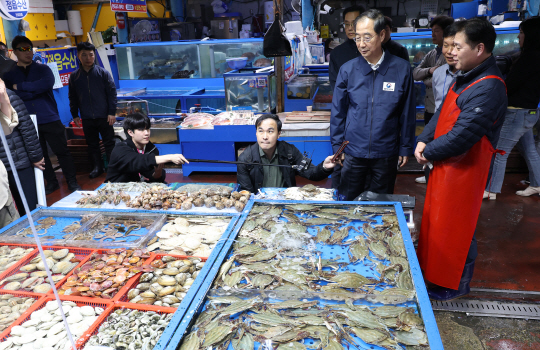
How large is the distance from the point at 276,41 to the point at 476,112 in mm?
2188

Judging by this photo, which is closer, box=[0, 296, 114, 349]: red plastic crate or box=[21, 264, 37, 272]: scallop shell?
box=[0, 296, 114, 349]: red plastic crate

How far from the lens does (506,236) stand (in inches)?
144

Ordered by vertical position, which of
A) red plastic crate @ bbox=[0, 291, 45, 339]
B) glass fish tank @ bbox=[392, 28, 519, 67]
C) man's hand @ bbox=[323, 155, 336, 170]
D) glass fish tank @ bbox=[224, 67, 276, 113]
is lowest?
red plastic crate @ bbox=[0, 291, 45, 339]

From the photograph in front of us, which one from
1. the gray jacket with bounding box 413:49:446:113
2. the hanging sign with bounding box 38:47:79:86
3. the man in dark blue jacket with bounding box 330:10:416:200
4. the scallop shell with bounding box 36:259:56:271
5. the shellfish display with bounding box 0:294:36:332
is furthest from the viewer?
the hanging sign with bounding box 38:47:79:86

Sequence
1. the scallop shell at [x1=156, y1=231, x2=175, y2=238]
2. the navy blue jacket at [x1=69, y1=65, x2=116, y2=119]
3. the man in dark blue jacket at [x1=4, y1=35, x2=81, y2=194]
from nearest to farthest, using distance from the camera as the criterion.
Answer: the scallop shell at [x1=156, y1=231, x2=175, y2=238] < the man in dark blue jacket at [x1=4, y1=35, x2=81, y2=194] < the navy blue jacket at [x1=69, y1=65, x2=116, y2=119]

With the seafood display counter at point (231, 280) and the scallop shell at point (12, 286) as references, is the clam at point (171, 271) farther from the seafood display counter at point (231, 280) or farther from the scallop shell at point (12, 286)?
the scallop shell at point (12, 286)

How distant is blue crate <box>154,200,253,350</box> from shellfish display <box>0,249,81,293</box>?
0.69 m

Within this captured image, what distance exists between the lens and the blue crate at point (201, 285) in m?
1.32

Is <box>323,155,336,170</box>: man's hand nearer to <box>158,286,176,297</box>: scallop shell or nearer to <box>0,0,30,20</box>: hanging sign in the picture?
<box>158,286,176,297</box>: scallop shell

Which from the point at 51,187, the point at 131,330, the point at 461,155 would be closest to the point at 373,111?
the point at 461,155

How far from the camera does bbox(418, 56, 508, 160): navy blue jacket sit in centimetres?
221

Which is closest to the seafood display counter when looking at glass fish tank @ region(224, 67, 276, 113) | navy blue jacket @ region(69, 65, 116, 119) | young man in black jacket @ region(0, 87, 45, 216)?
young man in black jacket @ region(0, 87, 45, 216)

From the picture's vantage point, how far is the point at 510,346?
92.9 inches

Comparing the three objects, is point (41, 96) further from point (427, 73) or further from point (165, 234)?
point (427, 73)
